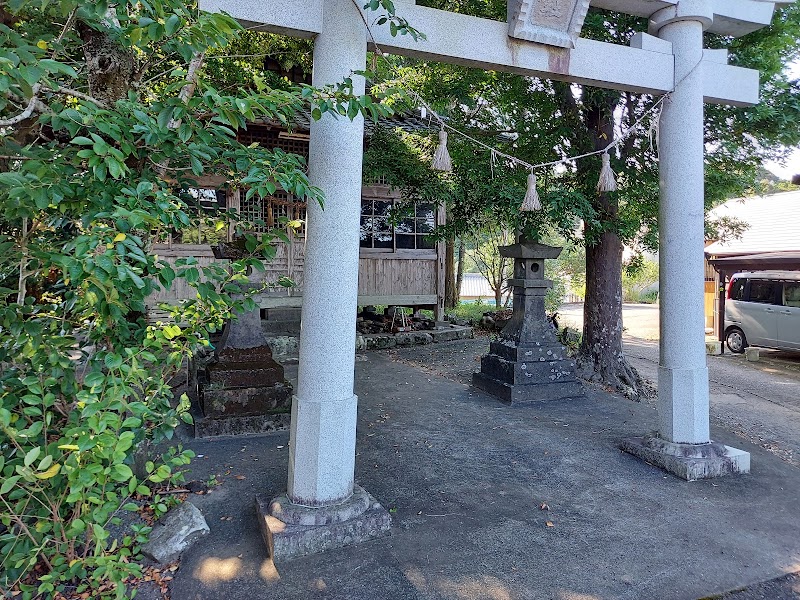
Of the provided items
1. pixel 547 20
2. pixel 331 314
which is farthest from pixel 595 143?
pixel 331 314

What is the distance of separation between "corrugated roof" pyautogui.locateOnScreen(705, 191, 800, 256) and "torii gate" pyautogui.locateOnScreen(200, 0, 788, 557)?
8.95 metres

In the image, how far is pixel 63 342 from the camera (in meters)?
2.13

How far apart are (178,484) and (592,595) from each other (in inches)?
117

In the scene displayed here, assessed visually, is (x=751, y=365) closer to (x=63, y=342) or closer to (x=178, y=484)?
(x=178, y=484)

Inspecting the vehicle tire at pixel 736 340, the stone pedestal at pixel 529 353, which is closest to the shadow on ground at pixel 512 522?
the stone pedestal at pixel 529 353

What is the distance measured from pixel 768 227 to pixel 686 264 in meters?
13.0

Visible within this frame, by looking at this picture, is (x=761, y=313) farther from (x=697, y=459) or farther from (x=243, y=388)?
(x=243, y=388)

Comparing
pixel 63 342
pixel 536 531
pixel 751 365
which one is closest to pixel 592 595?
pixel 536 531

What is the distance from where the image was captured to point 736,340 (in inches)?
502

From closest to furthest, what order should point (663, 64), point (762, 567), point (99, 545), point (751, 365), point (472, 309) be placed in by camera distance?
point (99, 545) < point (762, 567) < point (663, 64) < point (751, 365) < point (472, 309)

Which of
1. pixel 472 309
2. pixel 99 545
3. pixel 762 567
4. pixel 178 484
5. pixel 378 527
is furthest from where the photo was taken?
pixel 472 309

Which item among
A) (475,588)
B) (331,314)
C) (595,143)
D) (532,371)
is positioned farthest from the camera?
(595,143)

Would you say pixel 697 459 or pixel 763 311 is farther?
pixel 763 311

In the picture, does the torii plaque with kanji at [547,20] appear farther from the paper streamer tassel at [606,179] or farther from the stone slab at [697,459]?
the stone slab at [697,459]
